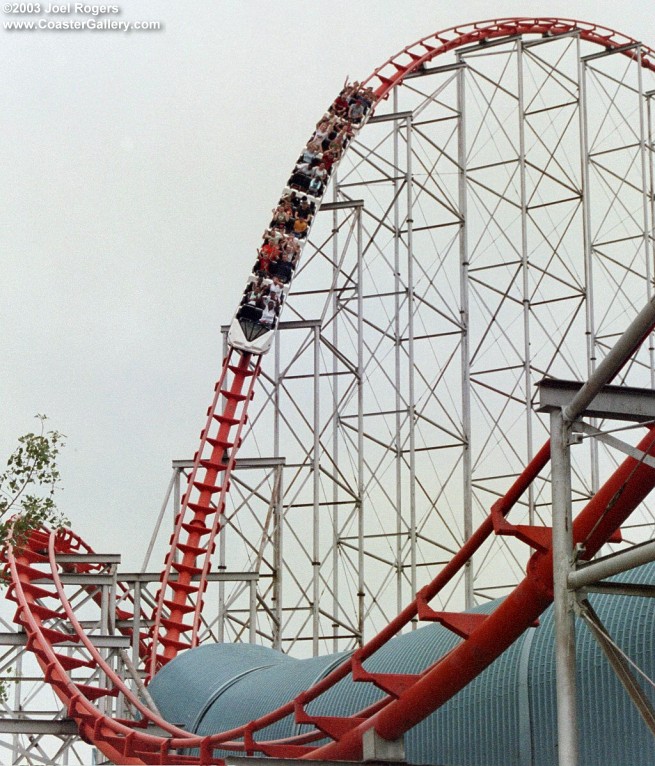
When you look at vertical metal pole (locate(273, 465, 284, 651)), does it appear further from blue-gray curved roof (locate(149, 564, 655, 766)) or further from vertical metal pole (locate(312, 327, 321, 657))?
blue-gray curved roof (locate(149, 564, 655, 766))

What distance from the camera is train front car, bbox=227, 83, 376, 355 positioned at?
795 inches

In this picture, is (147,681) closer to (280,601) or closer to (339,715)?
(280,601)

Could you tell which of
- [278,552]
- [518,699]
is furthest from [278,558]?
[518,699]

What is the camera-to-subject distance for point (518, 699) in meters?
9.54

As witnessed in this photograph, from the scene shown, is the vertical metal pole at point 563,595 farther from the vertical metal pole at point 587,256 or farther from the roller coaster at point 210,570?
the vertical metal pole at point 587,256

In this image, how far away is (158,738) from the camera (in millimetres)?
13617

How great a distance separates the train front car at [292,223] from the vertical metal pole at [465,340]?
58.4 inches

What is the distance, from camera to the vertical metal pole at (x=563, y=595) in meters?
7.63

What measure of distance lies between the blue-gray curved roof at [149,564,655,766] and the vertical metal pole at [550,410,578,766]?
103cm

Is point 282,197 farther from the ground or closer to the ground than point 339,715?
farther from the ground

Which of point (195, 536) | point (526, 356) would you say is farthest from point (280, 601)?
point (526, 356)

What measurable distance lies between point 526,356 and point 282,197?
4.23 meters

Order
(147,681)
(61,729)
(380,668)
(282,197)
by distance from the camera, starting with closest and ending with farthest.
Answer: (380,668), (61,729), (147,681), (282,197)

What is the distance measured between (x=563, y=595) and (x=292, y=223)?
13.7 metres
